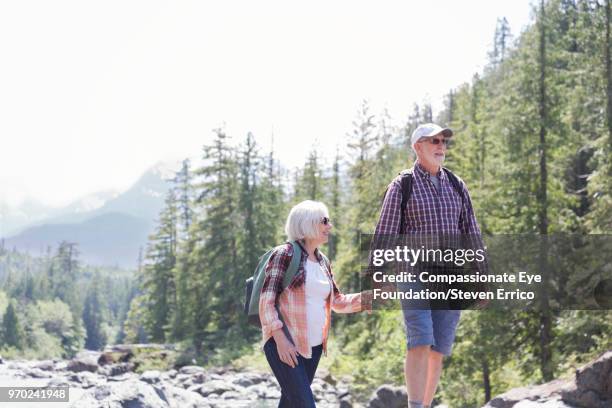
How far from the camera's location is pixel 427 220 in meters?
Answer: 4.75

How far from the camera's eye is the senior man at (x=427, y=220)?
4.66 metres

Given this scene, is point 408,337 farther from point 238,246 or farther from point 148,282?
point 148,282

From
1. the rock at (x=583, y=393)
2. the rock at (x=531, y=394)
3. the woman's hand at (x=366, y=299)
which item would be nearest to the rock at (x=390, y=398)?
the rock at (x=531, y=394)

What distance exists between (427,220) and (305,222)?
3.33 ft

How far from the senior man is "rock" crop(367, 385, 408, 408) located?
864 cm

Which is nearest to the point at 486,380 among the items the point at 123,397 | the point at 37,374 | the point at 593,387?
the point at 593,387

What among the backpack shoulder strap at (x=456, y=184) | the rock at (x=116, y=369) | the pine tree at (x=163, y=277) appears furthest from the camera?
the pine tree at (x=163, y=277)

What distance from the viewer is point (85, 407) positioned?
898cm

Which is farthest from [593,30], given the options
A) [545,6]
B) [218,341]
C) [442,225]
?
[218,341]

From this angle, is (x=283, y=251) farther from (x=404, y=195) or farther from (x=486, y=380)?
(x=486, y=380)

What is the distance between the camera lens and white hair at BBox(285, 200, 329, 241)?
13.8ft

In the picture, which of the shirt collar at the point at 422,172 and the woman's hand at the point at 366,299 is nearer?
the woman's hand at the point at 366,299

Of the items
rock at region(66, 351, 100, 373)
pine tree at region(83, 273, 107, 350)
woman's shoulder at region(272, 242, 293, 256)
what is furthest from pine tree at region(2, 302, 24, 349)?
woman's shoulder at region(272, 242, 293, 256)

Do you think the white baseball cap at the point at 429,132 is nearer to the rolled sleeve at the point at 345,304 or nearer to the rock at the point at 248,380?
the rolled sleeve at the point at 345,304
